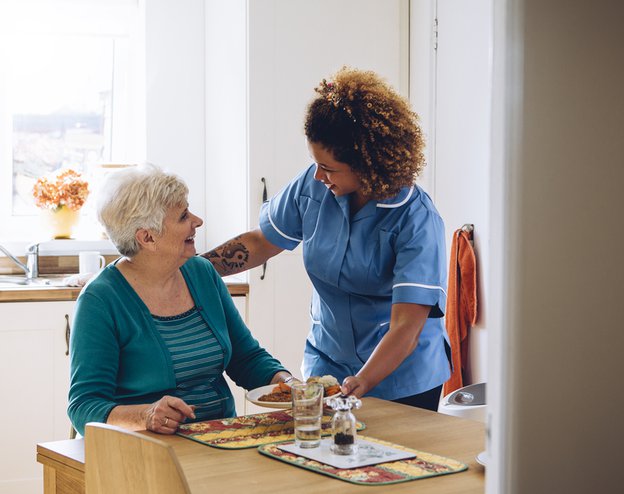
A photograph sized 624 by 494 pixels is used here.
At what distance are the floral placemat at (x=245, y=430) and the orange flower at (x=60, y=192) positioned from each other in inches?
88.5

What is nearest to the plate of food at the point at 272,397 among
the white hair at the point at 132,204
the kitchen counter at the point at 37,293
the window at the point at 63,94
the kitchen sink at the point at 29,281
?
the white hair at the point at 132,204

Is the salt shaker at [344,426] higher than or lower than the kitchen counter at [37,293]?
lower

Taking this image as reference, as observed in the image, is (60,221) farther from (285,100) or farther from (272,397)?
(272,397)

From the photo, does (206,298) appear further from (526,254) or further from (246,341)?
(526,254)

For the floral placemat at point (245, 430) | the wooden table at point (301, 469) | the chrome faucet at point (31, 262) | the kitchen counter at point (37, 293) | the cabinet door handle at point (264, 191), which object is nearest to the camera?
the wooden table at point (301, 469)

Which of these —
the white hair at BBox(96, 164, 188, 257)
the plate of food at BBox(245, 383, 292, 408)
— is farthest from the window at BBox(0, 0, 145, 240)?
the plate of food at BBox(245, 383, 292, 408)

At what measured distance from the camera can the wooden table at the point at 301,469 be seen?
1291 millimetres

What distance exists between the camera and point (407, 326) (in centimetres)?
190

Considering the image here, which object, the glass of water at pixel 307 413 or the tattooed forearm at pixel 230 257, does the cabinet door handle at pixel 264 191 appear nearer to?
the tattooed forearm at pixel 230 257

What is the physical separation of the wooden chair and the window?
279 cm

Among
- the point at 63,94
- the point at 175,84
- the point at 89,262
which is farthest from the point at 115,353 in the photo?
the point at 63,94

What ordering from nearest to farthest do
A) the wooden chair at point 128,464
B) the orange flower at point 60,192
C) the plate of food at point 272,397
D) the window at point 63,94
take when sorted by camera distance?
1. the wooden chair at point 128,464
2. the plate of food at point 272,397
3. the orange flower at point 60,192
4. the window at point 63,94

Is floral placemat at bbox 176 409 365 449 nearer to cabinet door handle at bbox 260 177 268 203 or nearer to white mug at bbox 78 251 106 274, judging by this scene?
cabinet door handle at bbox 260 177 268 203

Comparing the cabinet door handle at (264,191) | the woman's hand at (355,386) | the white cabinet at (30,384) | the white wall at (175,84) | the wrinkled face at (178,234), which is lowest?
the white cabinet at (30,384)
